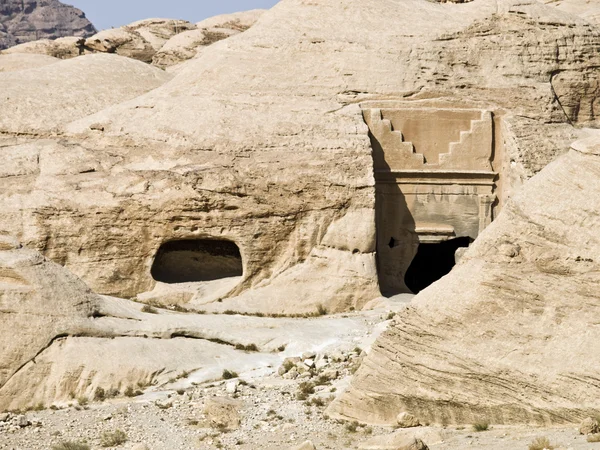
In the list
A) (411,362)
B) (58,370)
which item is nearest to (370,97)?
(58,370)

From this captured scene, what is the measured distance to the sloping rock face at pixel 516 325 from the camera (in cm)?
1072

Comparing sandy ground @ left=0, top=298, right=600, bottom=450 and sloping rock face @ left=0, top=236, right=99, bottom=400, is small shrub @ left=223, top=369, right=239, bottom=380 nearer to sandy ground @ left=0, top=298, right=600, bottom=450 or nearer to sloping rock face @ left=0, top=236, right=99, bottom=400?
sandy ground @ left=0, top=298, right=600, bottom=450

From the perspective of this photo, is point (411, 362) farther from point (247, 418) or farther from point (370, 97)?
point (370, 97)

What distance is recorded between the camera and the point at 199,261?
2209cm

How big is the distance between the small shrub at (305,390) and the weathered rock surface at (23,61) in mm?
20887

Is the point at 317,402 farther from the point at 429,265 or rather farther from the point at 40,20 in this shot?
the point at 40,20

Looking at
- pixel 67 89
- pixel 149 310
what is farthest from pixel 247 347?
pixel 67 89

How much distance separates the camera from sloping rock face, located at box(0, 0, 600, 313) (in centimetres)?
2072

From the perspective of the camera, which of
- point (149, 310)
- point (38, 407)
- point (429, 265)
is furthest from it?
point (429, 265)

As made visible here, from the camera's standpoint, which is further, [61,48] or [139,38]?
[139,38]

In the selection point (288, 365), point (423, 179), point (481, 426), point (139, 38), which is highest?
point (139, 38)

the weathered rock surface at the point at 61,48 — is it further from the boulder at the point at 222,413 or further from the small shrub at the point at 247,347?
the boulder at the point at 222,413

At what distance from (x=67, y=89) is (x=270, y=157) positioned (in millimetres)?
6067

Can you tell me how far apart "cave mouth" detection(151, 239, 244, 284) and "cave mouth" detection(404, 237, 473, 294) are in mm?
4647
